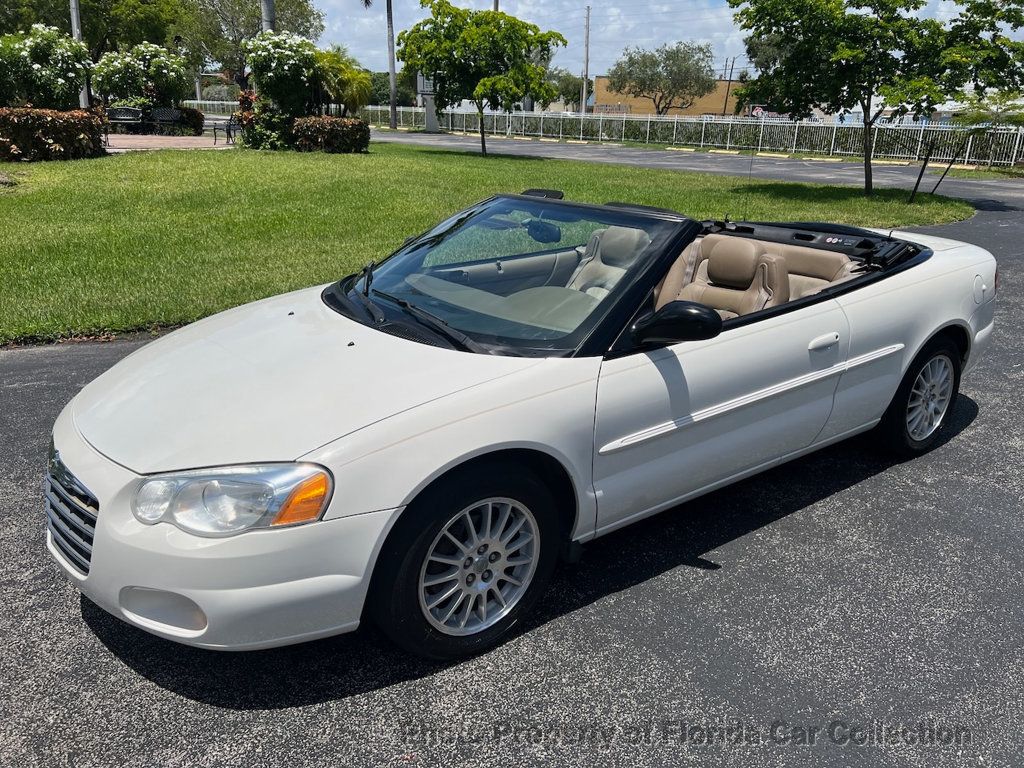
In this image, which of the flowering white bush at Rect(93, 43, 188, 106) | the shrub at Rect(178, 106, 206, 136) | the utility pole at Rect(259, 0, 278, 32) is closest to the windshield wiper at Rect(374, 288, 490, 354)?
the utility pole at Rect(259, 0, 278, 32)

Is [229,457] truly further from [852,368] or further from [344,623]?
[852,368]

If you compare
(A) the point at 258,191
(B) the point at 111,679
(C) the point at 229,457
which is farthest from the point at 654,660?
(A) the point at 258,191

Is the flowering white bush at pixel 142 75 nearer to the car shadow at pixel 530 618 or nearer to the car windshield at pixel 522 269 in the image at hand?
the car windshield at pixel 522 269

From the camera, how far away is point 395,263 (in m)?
3.85

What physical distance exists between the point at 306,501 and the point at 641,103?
93238 millimetres

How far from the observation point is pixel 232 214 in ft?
39.0

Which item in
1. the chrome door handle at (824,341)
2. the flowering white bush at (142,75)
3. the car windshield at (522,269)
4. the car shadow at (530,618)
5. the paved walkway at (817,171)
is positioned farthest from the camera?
the flowering white bush at (142,75)

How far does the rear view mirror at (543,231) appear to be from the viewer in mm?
3830

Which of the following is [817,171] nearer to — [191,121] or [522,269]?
[191,121]

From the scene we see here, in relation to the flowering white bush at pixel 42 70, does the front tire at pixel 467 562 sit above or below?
below

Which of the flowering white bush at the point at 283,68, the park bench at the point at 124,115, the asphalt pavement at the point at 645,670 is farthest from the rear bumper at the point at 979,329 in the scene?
the park bench at the point at 124,115

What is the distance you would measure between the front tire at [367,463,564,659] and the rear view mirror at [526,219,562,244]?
152 cm

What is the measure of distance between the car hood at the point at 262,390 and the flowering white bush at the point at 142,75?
30699mm

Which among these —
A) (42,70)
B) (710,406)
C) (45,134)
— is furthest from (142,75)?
(710,406)
